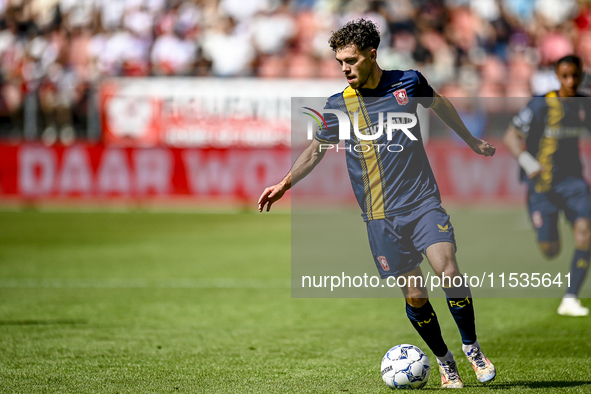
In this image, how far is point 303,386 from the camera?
5.22 metres

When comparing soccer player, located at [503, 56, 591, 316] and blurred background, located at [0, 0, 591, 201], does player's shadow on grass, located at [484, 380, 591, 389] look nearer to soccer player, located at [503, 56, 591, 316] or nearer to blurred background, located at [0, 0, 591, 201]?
soccer player, located at [503, 56, 591, 316]

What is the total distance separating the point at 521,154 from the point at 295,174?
2917mm

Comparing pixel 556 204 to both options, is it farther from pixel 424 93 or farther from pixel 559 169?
pixel 424 93

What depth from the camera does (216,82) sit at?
17.7 m

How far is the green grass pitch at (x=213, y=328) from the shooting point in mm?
5402

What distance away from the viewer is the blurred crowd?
18.0 metres

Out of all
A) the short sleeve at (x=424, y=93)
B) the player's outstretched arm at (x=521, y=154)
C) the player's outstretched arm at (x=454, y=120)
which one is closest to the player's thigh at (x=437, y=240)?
the player's outstretched arm at (x=454, y=120)

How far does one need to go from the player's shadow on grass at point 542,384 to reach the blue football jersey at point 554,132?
301cm

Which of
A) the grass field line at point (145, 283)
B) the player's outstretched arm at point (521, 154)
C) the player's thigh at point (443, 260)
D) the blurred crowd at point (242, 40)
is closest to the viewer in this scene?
the player's thigh at point (443, 260)

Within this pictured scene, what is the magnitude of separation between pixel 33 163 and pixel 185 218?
3.79 m

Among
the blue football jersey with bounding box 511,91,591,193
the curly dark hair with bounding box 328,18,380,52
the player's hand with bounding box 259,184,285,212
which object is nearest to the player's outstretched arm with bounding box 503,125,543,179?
the blue football jersey with bounding box 511,91,591,193

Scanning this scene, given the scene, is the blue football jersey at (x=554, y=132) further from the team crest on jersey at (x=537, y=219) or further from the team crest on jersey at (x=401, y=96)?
the team crest on jersey at (x=401, y=96)

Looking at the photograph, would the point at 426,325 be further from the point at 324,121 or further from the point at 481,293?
the point at 481,293

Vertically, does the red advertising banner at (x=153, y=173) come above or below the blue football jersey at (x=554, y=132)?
below
